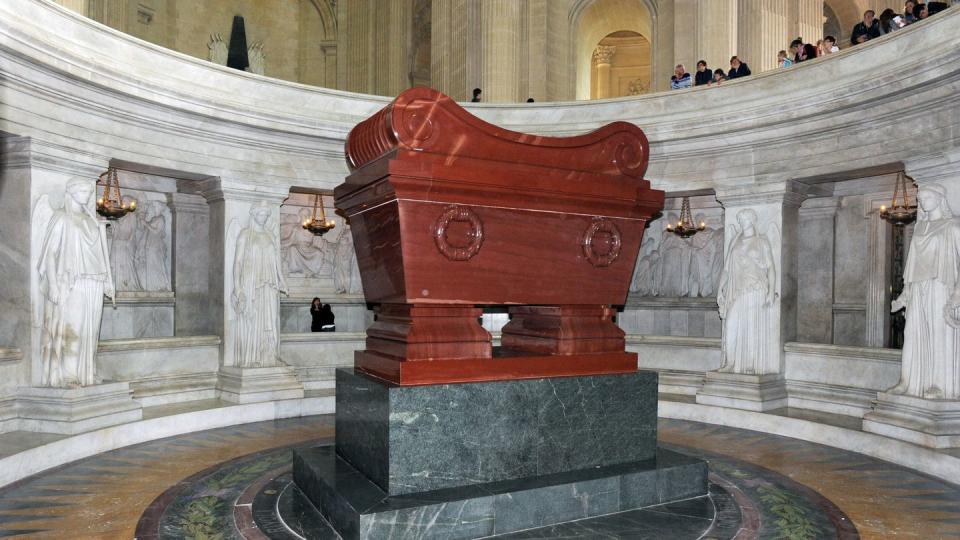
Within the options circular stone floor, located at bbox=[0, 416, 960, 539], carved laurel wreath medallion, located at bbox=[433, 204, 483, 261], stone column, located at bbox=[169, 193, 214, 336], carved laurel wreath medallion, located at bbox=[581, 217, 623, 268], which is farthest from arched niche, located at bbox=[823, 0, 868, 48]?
carved laurel wreath medallion, located at bbox=[433, 204, 483, 261]

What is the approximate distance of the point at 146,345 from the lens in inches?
298

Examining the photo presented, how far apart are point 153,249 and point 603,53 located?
18657 mm

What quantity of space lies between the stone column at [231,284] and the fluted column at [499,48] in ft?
25.6

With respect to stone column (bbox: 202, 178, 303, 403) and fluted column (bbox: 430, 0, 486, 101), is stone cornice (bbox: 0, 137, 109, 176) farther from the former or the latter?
fluted column (bbox: 430, 0, 486, 101)

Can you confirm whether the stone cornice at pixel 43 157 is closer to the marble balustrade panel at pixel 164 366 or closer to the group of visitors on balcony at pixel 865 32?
the marble balustrade panel at pixel 164 366

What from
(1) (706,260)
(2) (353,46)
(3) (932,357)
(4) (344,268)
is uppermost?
(2) (353,46)

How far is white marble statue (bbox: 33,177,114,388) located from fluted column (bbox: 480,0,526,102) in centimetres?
982

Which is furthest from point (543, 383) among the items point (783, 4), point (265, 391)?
point (783, 4)

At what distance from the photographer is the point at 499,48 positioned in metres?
14.5

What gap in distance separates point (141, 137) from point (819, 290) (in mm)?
8563

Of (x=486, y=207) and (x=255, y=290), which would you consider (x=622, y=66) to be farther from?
(x=486, y=207)

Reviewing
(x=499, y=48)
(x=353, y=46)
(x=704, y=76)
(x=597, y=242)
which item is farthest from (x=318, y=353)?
Answer: (x=353, y=46)

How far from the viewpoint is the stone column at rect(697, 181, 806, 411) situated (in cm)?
755

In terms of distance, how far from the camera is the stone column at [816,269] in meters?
8.75
